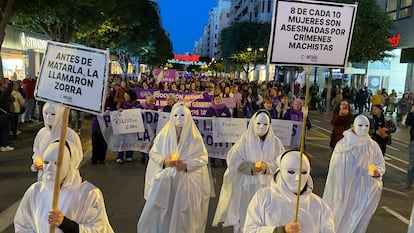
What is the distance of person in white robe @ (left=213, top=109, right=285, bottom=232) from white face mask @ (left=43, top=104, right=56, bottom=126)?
2.41 m

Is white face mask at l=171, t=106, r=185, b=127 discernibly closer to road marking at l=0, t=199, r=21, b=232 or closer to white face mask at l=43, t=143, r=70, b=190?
white face mask at l=43, t=143, r=70, b=190

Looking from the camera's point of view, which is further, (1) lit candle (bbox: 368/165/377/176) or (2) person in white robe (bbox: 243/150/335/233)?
(1) lit candle (bbox: 368/165/377/176)

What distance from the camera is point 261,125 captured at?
5.70 meters

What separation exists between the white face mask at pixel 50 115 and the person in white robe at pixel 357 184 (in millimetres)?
3764

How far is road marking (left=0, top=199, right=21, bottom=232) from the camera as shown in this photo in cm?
646

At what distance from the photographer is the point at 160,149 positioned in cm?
562

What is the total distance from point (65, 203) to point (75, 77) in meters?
0.86

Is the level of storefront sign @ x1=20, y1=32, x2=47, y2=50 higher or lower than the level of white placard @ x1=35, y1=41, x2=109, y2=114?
higher

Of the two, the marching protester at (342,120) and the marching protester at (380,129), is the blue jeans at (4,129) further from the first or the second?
the marching protester at (380,129)

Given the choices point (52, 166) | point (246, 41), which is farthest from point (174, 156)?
point (246, 41)

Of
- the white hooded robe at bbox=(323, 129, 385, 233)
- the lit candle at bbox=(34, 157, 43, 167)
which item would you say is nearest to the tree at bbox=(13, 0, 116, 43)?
the lit candle at bbox=(34, 157, 43, 167)

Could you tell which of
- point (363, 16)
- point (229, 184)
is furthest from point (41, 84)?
point (363, 16)

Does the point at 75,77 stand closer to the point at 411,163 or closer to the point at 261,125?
the point at 261,125

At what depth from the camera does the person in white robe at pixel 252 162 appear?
18.6 ft
